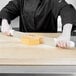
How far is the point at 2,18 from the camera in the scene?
143 centimetres

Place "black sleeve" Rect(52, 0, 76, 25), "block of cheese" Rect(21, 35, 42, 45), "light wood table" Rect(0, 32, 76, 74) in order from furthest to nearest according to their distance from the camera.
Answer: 1. "black sleeve" Rect(52, 0, 76, 25)
2. "block of cheese" Rect(21, 35, 42, 45)
3. "light wood table" Rect(0, 32, 76, 74)

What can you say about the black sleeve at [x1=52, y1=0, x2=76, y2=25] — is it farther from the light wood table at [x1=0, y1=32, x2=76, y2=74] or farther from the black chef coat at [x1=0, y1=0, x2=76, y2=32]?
the light wood table at [x1=0, y1=32, x2=76, y2=74]

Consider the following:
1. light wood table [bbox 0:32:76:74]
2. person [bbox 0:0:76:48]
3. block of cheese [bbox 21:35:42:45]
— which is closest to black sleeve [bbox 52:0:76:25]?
person [bbox 0:0:76:48]

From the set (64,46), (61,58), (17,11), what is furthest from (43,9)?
(61,58)

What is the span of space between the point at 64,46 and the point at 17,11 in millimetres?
830

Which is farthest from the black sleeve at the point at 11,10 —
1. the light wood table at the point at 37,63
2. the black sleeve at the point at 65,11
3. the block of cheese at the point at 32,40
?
the light wood table at the point at 37,63

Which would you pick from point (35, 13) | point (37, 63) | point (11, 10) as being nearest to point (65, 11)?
point (35, 13)

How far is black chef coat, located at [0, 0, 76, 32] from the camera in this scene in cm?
144

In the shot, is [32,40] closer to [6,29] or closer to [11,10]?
[6,29]

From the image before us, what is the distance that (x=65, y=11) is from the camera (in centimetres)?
120

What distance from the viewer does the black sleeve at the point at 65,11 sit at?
1.13 m

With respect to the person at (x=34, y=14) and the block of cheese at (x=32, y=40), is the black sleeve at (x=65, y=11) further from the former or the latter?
the block of cheese at (x=32, y=40)

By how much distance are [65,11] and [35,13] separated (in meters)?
0.32

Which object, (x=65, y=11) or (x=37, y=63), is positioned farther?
(x=65, y=11)
